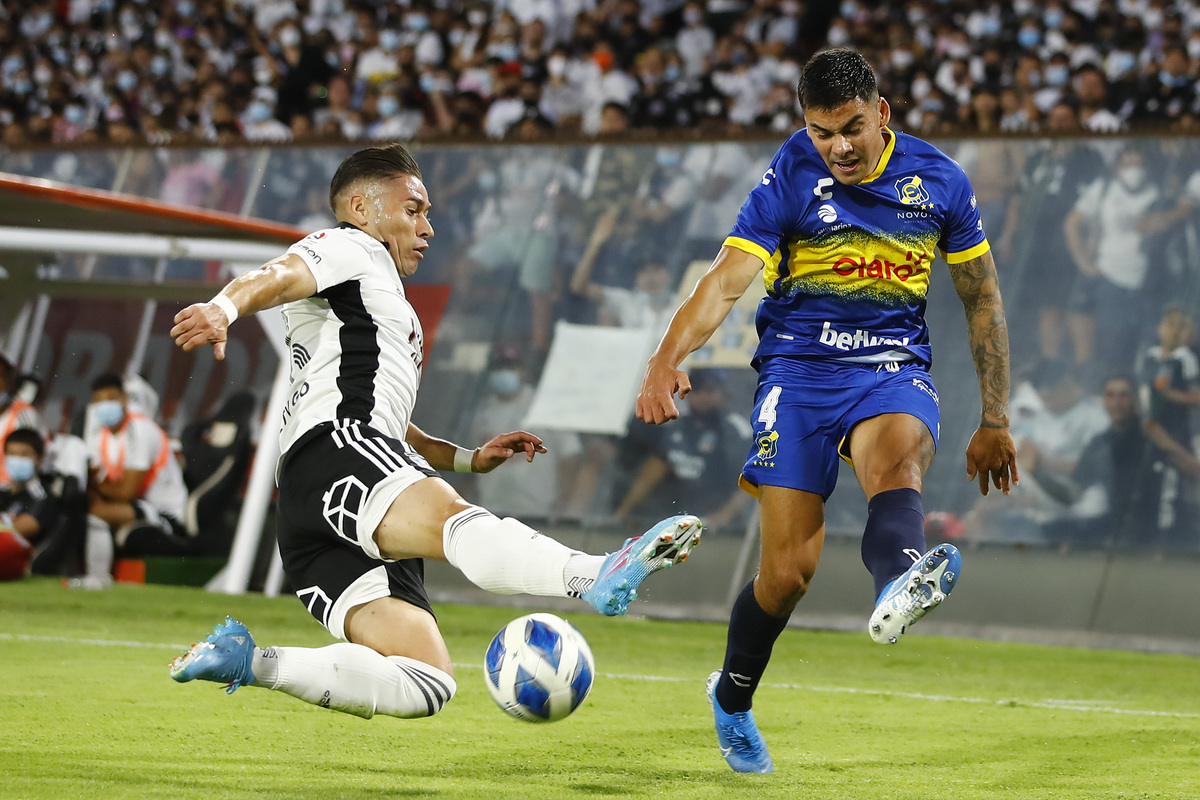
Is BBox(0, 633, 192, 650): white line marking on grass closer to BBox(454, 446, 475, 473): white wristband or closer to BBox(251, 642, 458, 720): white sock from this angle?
BBox(454, 446, 475, 473): white wristband

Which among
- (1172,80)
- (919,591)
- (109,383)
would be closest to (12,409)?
(109,383)

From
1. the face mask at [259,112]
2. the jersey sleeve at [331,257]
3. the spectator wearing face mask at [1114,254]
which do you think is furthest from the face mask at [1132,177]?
the face mask at [259,112]

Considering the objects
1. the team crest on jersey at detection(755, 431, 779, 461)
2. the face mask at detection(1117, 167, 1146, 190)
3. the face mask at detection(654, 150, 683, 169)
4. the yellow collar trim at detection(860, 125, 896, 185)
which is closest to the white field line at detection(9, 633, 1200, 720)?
the team crest on jersey at detection(755, 431, 779, 461)

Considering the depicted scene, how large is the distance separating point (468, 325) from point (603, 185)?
1694 mm

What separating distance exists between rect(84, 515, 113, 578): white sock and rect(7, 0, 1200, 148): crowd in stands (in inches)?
174

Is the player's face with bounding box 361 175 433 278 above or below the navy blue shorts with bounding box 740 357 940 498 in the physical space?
above

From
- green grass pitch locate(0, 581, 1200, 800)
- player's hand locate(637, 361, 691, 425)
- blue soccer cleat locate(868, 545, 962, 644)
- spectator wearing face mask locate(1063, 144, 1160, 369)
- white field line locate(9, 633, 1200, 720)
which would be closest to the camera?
blue soccer cleat locate(868, 545, 962, 644)

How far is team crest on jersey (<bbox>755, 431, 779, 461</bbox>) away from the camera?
4672 millimetres

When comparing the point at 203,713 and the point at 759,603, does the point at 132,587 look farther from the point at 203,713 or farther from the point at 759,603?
the point at 759,603

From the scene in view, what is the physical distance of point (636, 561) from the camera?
11.3 feet

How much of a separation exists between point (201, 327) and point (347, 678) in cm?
103

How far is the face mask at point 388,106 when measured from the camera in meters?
15.1

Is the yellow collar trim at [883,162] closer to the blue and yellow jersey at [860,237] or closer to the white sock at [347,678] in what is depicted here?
the blue and yellow jersey at [860,237]

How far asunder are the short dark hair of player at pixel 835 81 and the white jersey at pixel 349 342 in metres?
1.41
